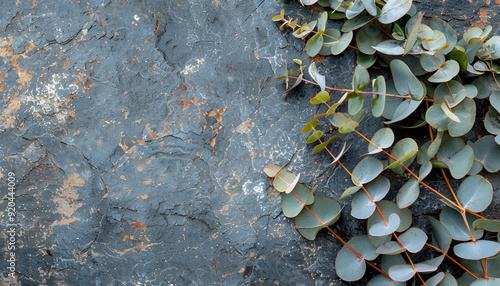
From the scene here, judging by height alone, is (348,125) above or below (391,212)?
above

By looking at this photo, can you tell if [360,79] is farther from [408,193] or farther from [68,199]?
[68,199]

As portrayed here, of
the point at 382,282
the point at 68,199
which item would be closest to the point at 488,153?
the point at 382,282

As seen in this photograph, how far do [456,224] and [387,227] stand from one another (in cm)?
18

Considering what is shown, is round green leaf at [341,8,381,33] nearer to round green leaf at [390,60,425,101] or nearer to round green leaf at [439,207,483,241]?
round green leaf at [390,60,425,101]

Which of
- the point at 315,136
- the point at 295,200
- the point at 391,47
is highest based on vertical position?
the point at 391,47

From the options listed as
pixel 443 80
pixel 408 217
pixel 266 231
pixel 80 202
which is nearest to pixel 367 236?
pixel 408 217

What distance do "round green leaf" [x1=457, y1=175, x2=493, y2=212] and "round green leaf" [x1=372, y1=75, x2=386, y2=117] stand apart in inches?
10.5

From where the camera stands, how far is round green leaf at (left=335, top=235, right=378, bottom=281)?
813mm

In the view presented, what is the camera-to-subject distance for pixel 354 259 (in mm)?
823

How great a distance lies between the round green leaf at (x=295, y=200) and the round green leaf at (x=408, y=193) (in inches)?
8.1

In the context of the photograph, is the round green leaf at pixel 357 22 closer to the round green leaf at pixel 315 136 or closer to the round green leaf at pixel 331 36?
the round green leaf at pixel 331 36

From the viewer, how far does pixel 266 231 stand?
86cm

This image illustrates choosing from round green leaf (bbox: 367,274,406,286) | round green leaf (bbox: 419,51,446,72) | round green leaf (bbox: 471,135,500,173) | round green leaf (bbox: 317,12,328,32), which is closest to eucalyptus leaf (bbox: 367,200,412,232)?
round green leaf (bbox: 367,274,406,286)

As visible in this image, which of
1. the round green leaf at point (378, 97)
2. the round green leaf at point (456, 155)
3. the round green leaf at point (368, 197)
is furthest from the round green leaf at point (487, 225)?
the round green leaf at point (378, 97)
